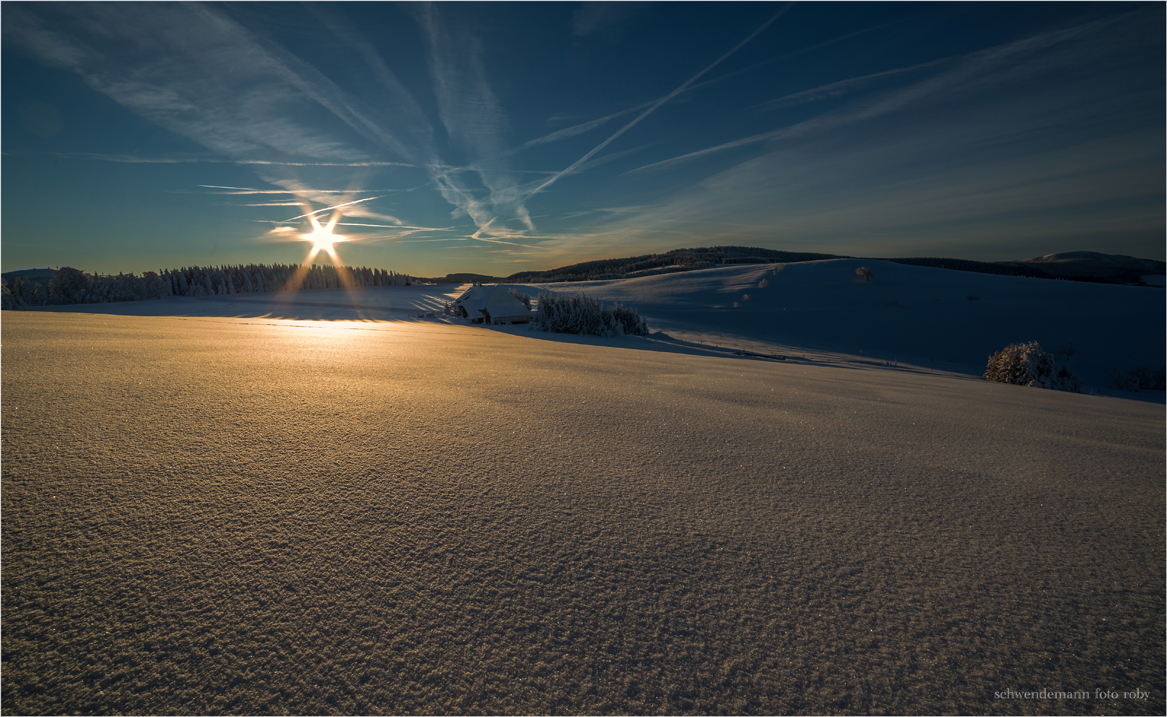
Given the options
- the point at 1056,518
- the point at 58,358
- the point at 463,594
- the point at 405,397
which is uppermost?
the point at 58,358

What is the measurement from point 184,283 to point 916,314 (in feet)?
126

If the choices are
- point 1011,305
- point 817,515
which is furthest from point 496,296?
point 1011,305

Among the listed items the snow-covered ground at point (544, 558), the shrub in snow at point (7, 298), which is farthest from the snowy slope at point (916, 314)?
the shrub in snow at point (7, 298)

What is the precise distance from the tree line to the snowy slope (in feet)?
76.1

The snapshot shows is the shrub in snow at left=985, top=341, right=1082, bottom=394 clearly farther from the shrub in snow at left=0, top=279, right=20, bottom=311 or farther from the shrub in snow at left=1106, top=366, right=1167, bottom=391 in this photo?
the shrub in snow at left=0, top=279, right=20, bottom=311

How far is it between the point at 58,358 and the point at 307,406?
2171mm

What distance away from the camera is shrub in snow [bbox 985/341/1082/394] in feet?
20.5

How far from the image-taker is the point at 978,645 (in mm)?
947

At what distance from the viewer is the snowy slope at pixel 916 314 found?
13781 millimetres

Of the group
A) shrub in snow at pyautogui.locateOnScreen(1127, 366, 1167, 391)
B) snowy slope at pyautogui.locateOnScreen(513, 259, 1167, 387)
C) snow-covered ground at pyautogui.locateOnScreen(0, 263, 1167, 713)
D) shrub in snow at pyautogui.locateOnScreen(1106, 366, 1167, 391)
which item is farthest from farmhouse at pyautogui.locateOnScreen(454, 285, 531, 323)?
shrub in snow at pyautogui.locateOnScreen(1127, 366, 1167, 391)

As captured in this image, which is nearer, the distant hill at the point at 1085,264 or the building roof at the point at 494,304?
the building roof at the point at 494,304

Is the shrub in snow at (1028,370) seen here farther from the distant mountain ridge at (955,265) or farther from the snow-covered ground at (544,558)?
the distant mountain ridge at (955,265)

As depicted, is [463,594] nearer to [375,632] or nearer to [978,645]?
[375,632]

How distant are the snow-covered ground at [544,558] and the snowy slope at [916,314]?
497 inches
